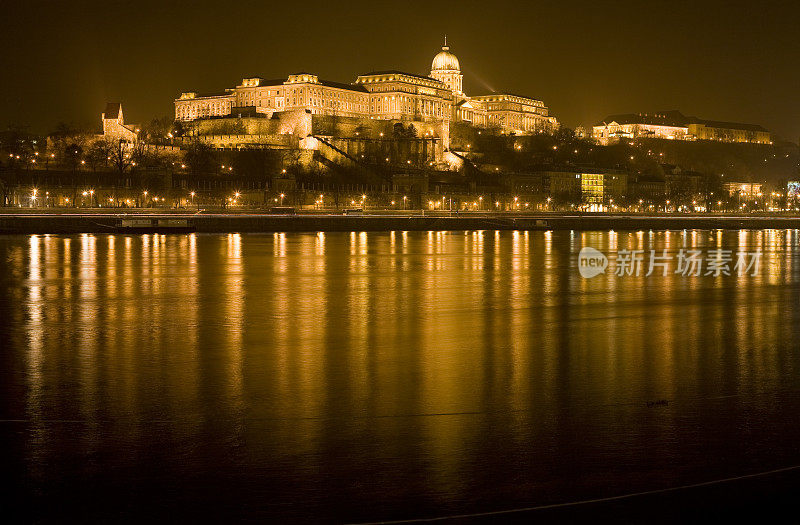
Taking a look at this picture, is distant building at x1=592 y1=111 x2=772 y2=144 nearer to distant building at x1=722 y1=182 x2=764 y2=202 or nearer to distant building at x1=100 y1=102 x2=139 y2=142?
distant building at x1=722 y1=182 x2=764 y2=202

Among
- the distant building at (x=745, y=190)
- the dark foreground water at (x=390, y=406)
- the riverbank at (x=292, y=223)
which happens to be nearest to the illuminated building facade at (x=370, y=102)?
the distant building at (x=745, y=190)

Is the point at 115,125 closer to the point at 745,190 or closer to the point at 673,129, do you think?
the point at 745,190

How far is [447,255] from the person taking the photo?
25281 millimetres

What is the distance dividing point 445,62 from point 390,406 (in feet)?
390

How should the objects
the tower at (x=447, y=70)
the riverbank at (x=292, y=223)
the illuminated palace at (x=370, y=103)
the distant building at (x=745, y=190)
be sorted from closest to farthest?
1. the riverbank at (x=292, y=223)
2. the illuminated palace at (x=370, y=103)
3. the distant building at (x=745, y=190)
4. the tower at (x=447, y=70)

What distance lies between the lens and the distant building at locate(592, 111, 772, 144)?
123 m

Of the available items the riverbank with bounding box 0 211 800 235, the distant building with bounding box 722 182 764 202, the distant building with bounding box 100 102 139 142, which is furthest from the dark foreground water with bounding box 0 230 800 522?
the distant building with bounding box 722 182 764 202

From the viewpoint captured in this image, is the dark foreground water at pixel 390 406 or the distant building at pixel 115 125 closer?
the dark foreground water at pixel 390 406

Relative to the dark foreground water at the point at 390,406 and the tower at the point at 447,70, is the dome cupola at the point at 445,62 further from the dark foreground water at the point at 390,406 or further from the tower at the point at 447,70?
the dark foreground water at the point at 390,406

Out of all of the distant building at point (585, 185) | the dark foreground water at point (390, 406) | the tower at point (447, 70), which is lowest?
the dark foreground water at point (390, 406)

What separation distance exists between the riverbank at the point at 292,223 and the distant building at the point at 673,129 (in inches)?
2513

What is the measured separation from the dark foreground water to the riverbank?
26.3 meters

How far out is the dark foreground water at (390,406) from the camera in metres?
4.51

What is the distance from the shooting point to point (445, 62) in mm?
121312
